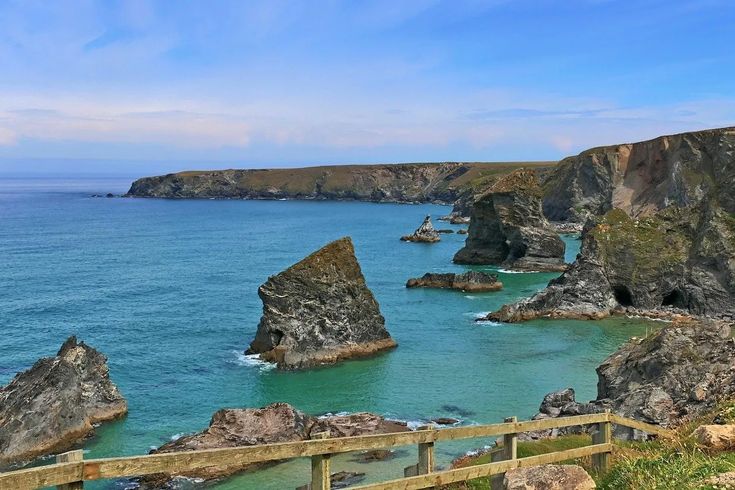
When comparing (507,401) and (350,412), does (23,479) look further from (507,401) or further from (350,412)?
(507,401)

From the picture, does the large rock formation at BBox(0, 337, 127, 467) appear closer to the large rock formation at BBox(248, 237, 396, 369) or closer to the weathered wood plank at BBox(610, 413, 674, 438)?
the large rock formation at BBox(248, 237, 396, 369)

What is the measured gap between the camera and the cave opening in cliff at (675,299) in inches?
2461

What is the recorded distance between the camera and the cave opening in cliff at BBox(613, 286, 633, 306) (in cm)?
6407

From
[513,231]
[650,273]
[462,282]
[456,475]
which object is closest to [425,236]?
[513,231]

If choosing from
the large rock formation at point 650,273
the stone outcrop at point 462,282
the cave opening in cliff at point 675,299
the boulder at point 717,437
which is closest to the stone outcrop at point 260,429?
the boulder at point 717,437

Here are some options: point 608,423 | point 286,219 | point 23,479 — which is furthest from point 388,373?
point 286,219

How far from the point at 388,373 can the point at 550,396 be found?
45.2ft

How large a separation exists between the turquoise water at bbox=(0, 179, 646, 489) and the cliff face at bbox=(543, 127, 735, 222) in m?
47.6

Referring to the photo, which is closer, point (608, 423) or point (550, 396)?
point (608, 423)

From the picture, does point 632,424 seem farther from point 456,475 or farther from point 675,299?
point 675,299

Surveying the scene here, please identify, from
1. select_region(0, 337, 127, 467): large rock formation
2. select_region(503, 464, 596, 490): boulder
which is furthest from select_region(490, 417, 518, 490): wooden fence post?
select_region(0, 337, 127, 467): large rock formation

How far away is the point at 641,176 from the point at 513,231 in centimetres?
5913

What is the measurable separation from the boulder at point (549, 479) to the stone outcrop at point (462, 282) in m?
65.9

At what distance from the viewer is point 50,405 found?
32750mm
